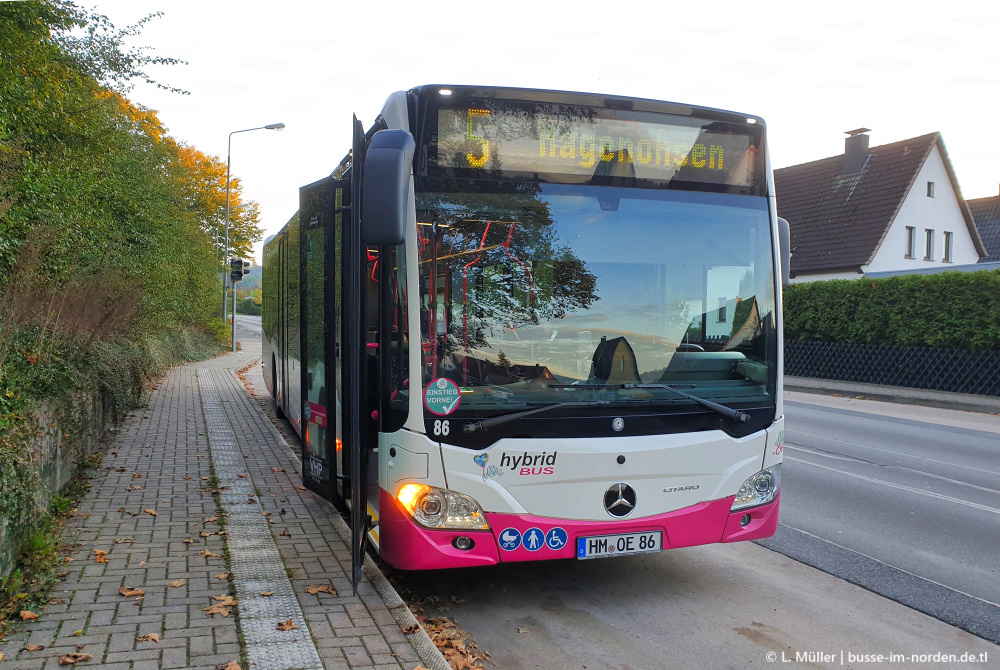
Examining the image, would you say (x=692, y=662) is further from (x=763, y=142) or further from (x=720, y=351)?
(x=763, y=142)

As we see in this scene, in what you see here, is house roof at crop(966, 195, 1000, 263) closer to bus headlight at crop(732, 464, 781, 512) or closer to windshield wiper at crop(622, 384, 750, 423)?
bus headlight at crop(732, 464, 781, 512)

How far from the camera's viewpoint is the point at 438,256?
14.9 feet

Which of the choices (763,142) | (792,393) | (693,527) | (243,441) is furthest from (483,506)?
(792,393)

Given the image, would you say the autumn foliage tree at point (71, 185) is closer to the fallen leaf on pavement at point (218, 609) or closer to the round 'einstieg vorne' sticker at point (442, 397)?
the fallen leaf on pavement at point (218, 609)

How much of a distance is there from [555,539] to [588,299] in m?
1.42

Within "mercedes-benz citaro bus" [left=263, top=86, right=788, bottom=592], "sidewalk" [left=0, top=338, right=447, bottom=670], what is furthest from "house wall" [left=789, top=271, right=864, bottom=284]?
"mercedes-benz citaro bus" [left=263, top=86, right=788, bottom=592]

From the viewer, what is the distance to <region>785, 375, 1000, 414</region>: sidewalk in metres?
18.8

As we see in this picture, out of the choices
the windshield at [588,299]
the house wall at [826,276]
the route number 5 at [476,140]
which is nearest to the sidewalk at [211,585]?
the windshield at [588,299]

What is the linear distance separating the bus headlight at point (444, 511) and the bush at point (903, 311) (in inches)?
743

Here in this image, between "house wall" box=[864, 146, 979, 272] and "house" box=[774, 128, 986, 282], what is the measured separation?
1.7 inches

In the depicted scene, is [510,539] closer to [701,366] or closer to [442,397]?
[442,397]

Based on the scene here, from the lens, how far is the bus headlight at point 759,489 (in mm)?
5113

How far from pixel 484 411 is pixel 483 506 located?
0.54 m

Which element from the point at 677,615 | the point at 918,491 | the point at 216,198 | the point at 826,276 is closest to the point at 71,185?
the point at 677,615
